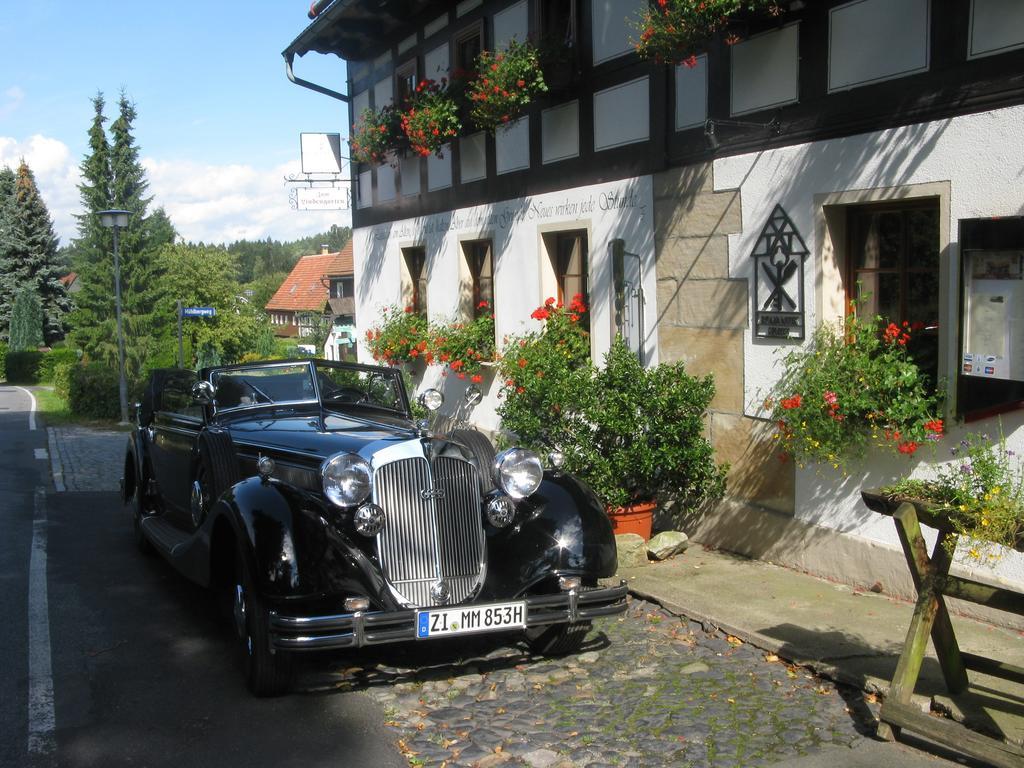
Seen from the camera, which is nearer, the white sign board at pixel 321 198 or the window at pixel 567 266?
the window at pixel 567 266

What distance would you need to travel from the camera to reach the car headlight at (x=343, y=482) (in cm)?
490

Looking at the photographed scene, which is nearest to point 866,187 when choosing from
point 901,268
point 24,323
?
point 901,268

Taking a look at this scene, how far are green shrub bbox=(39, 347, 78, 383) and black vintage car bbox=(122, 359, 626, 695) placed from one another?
4066 cm

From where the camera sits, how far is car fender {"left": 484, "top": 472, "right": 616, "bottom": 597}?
17.0 ft

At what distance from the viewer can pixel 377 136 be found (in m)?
12.8

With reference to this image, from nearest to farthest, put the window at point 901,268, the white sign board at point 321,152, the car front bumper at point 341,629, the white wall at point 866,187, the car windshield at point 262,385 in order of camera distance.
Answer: the car front bumper at point 341,629, the white wall at point 866,187, the window at point 901,268, the car windshield at point 262,385, the white sign board at point 321,152

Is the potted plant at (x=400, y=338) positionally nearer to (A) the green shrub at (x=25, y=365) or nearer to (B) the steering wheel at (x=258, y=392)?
(B) the steering wheel at (x=258, y=392)

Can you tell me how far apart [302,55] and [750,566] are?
11.4 metres

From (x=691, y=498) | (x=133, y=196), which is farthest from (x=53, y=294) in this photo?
(x=691, y=498)

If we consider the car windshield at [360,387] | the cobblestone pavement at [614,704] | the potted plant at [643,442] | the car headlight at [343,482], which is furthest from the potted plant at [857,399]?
the car headlight at [343,482]

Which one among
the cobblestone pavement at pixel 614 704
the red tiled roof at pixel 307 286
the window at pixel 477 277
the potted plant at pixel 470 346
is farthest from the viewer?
the red tiled roof at pixel 307 286

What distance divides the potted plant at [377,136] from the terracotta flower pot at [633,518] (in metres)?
6.84

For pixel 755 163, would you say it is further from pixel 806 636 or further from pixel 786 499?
pixel 806 636

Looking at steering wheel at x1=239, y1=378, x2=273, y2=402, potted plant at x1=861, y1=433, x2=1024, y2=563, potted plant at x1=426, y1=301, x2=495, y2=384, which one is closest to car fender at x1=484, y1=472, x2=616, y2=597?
potted plant at x1=861, y1=433, x2=1024, y2=563
